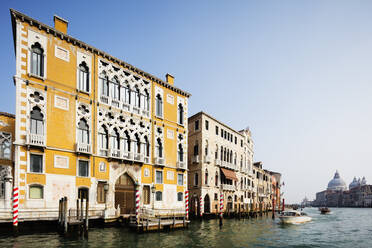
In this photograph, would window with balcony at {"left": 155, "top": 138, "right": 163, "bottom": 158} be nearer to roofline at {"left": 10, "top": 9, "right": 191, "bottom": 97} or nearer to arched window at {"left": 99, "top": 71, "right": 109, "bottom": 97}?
roofline at {"left": 10, "top": 9, "right": 191, "bottom": 97}

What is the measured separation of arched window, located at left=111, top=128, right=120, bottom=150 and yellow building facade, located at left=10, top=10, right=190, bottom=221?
0.32 feet

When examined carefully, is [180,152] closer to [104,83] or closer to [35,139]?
[104,83]

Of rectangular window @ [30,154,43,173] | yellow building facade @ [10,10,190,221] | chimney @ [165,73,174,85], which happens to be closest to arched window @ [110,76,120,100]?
yellow building facade @ [10,10,190,221]

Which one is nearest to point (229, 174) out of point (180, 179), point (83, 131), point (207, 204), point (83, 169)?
point (207, 204)

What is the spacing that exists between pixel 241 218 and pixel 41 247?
26960mm

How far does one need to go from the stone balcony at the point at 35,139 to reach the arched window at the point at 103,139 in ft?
13.8

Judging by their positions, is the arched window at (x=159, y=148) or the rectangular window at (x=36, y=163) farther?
the arched window at (x=159, y=148)

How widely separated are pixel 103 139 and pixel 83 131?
5.57ft

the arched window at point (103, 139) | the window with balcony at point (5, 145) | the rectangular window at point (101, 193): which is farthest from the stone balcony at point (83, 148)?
the window with balcony at point (5, 145)

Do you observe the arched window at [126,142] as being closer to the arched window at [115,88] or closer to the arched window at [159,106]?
the arched window at [115,88]

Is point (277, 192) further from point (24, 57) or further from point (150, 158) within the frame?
point (24, 57)

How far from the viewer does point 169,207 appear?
86.2ft

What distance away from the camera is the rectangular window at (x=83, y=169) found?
19.9 m

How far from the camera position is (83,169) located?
20.1 meters
